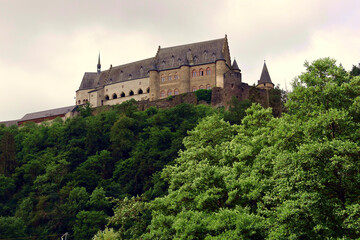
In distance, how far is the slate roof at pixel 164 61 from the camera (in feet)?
271

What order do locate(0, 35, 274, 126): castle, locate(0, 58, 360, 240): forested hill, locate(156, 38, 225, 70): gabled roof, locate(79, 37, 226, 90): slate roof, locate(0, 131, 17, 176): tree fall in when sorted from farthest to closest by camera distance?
1. locate(79, 37, 226, 90): slate roof
2. locate(156, 38, 225, 70): gabled roof
3. locate(0, 35, 274, 126): castle
4. locate(0, 131, 17, 176): tree
5. locate(0, 58, 360, 240): forested hill

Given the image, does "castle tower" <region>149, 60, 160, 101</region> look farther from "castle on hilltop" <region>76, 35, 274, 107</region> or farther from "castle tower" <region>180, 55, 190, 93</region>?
"castle tower" <region>180, 55, 190, 93</region>

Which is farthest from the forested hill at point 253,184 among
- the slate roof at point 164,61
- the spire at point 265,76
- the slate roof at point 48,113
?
the slate roof at point 48,113

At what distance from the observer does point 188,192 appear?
27375mm

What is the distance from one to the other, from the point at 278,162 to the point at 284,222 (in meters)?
3.02

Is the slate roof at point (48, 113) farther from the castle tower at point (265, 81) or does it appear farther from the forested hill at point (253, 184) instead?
the forested hill at point (253, 184)

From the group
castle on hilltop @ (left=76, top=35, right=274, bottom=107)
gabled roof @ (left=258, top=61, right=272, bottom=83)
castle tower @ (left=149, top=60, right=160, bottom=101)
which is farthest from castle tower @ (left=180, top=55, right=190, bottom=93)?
gabled roof @ (left=258, top=61, right=272, bottom=83)

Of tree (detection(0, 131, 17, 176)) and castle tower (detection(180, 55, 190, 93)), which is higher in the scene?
castle tower (detection(180, 55, 190, 93))

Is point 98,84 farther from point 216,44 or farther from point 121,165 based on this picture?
point 121,165

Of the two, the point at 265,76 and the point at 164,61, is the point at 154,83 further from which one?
the point at 265,76

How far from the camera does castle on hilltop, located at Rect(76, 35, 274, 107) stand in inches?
2987

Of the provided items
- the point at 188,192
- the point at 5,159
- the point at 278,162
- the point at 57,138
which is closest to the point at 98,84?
the point at 57,138

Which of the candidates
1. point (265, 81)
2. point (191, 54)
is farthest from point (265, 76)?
point (191, 54)

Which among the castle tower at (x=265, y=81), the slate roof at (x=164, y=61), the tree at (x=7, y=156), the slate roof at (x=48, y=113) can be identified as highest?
the slate roof at (x=164, y=61)
